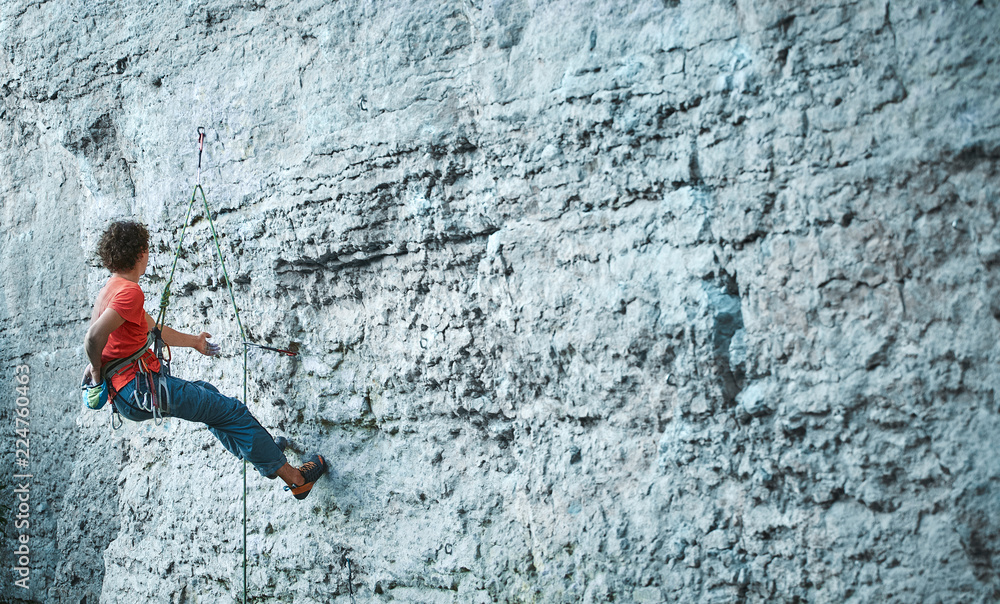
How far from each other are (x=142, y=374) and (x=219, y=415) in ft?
1.09

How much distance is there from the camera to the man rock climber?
8.99 feet

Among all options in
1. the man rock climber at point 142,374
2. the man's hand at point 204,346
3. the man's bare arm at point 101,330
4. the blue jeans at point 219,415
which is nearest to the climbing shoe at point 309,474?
the man rock climber at point 142,374

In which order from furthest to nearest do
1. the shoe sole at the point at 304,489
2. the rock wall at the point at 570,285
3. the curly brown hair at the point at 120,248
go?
the shoe sole at the point at 304,489 → the curly brown hair at the point at 120,248 → the rock wall at the point at 570,285

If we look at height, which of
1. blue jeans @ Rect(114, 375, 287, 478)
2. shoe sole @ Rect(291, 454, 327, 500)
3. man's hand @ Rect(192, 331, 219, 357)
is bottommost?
shoe sole @ Rect(291, 454, 327, 500)

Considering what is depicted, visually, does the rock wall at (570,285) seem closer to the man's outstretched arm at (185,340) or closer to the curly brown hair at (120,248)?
the man's outstretched arm at (185,340)

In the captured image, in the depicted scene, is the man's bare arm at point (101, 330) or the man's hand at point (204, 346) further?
the man's hand at point (204, 346)

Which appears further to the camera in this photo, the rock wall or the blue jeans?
the blue jeans

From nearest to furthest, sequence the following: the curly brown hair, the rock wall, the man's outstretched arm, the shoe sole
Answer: the rock wall
the curly brown hair
the man's outstretched arm
the shoe sole

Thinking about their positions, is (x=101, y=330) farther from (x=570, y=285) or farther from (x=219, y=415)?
(x=570, y=285)

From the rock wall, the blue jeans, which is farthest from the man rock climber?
the rock wall

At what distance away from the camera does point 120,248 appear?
2.87 m

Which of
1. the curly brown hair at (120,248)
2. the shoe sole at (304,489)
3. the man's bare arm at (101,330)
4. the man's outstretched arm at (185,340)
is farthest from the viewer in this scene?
the shoe sole at (304,489)

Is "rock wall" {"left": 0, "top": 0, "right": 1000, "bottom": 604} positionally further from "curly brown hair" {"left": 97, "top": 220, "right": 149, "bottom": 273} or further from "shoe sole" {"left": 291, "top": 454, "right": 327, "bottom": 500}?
"curly brown hair" {"left": 97, "top": 220, "right": 149, "bottom": 273}

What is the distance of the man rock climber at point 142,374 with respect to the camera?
2.74 m
